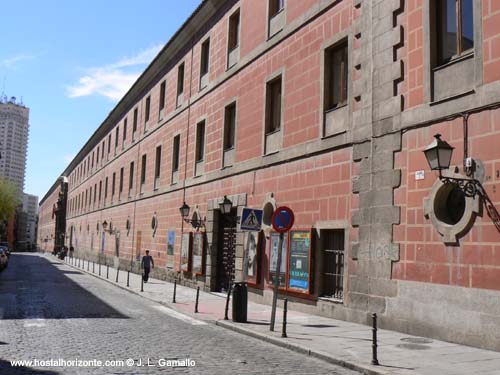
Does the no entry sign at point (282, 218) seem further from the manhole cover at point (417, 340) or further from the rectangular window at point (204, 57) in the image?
the rectangular window at point (204, 57)

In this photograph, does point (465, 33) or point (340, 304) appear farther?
point (340, 304)

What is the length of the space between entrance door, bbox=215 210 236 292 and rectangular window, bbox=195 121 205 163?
3.87 metres

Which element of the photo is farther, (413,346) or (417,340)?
(417,340)

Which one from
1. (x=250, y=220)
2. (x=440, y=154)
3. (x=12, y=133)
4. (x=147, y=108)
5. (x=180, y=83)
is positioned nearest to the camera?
(x=440, y=154)

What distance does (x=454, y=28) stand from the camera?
10.8 meters

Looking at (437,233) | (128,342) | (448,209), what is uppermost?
(448,209)

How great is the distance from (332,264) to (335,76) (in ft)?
16.6

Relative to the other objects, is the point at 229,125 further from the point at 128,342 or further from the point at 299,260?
the point at 128,342

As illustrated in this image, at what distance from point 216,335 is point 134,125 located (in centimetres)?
2860

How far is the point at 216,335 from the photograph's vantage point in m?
10.8

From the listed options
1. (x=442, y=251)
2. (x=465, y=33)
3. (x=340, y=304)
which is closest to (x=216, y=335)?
(x=340, y=304)

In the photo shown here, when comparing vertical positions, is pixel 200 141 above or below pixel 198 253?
above

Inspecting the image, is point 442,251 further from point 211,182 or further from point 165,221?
point 165,221

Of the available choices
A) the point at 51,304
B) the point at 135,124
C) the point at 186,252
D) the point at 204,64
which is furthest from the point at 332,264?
the point at 135,124
